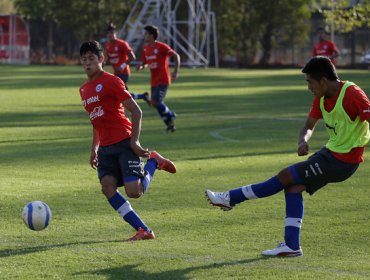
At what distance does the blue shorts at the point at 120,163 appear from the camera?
8.77m

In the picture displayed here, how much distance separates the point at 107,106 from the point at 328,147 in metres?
2.07

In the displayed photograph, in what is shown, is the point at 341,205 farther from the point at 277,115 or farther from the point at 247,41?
the point at 247,41

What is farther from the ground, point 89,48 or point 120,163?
point 89,48

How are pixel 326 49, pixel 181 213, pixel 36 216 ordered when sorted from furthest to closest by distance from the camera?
pixel 326 49, pixel 181 213, pixel 36 216

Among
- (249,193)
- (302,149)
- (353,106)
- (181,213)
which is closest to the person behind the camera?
(353,106)

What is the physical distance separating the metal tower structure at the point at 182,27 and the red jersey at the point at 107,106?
170ft

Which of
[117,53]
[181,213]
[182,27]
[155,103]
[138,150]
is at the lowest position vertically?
[182,27]

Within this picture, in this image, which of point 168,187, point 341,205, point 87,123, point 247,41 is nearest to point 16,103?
point 87,123

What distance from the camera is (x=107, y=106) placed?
8.89 metres

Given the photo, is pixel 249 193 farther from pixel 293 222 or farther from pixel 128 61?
pixel 128 61

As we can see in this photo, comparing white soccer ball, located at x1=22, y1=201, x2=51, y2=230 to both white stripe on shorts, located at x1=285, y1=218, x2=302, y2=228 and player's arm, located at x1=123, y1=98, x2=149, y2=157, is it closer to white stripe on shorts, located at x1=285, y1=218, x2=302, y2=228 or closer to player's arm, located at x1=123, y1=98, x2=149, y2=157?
player's arm, located at x1=123, y1=98, x2=149, y2=157

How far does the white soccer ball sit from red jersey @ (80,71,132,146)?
886 mm

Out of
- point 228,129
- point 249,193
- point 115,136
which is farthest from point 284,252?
point 228,129

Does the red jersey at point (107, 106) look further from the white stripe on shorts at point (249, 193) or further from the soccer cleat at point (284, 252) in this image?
the soccer cleat at point (284, 252)
